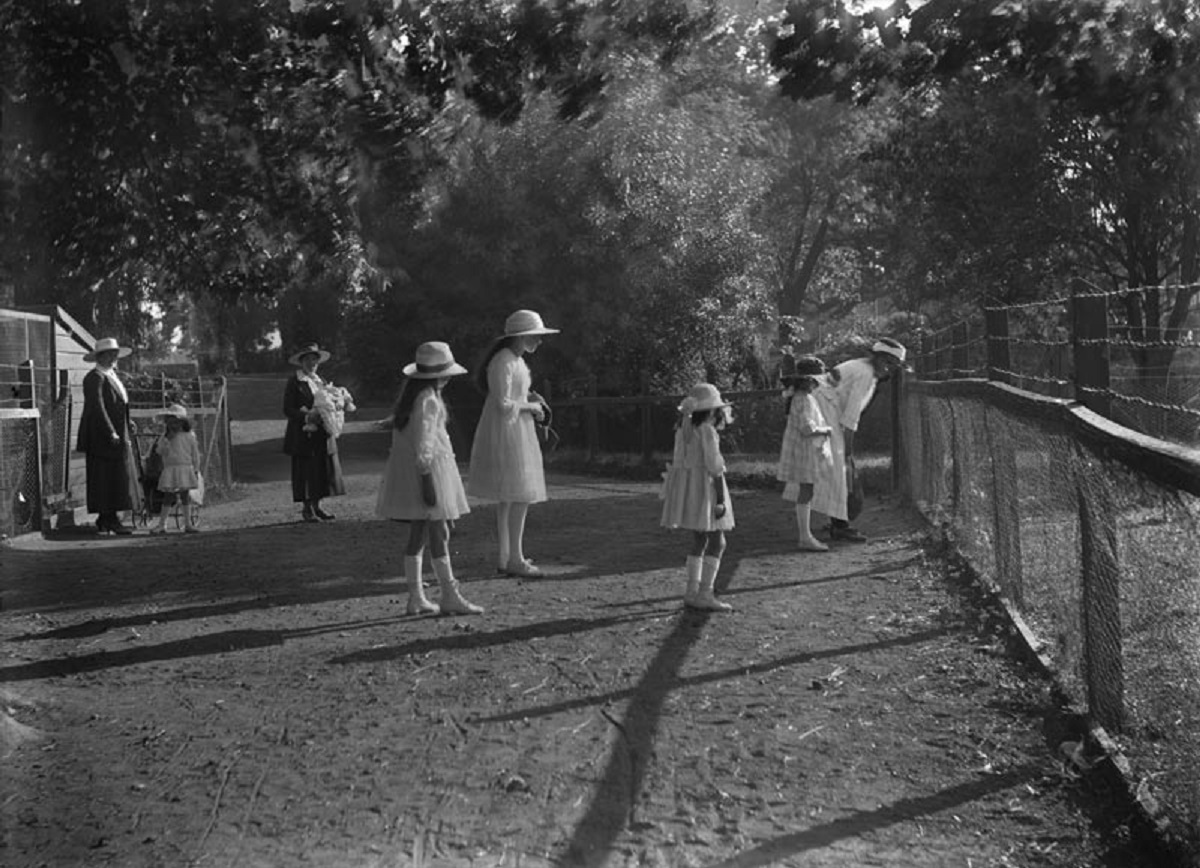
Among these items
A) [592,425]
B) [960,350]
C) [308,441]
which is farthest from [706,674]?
[592,425]

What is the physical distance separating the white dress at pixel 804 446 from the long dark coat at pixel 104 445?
6731 mm

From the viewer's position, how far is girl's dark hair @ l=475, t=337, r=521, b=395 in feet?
36.3

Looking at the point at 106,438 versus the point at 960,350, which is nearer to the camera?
the point at 960,350

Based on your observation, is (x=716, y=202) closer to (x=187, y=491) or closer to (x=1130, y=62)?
(x=187, y=491)

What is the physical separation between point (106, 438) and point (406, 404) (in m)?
7.33

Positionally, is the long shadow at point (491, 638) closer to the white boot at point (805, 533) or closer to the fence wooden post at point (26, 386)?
the white boot at point (805, 533)

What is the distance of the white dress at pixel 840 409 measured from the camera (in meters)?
13.3

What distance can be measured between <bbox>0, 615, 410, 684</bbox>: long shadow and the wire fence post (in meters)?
3.99

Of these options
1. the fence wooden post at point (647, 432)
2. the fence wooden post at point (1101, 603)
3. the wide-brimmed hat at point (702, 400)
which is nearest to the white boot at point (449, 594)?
the wide-brimmed hat at point (702, 400)

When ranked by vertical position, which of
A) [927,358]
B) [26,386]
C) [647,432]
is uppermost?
[26,386]

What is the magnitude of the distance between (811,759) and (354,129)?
447 cm

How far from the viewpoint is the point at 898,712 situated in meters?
6.88

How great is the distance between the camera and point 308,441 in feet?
55.0

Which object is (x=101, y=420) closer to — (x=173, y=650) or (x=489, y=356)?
(x=489, y=356)
